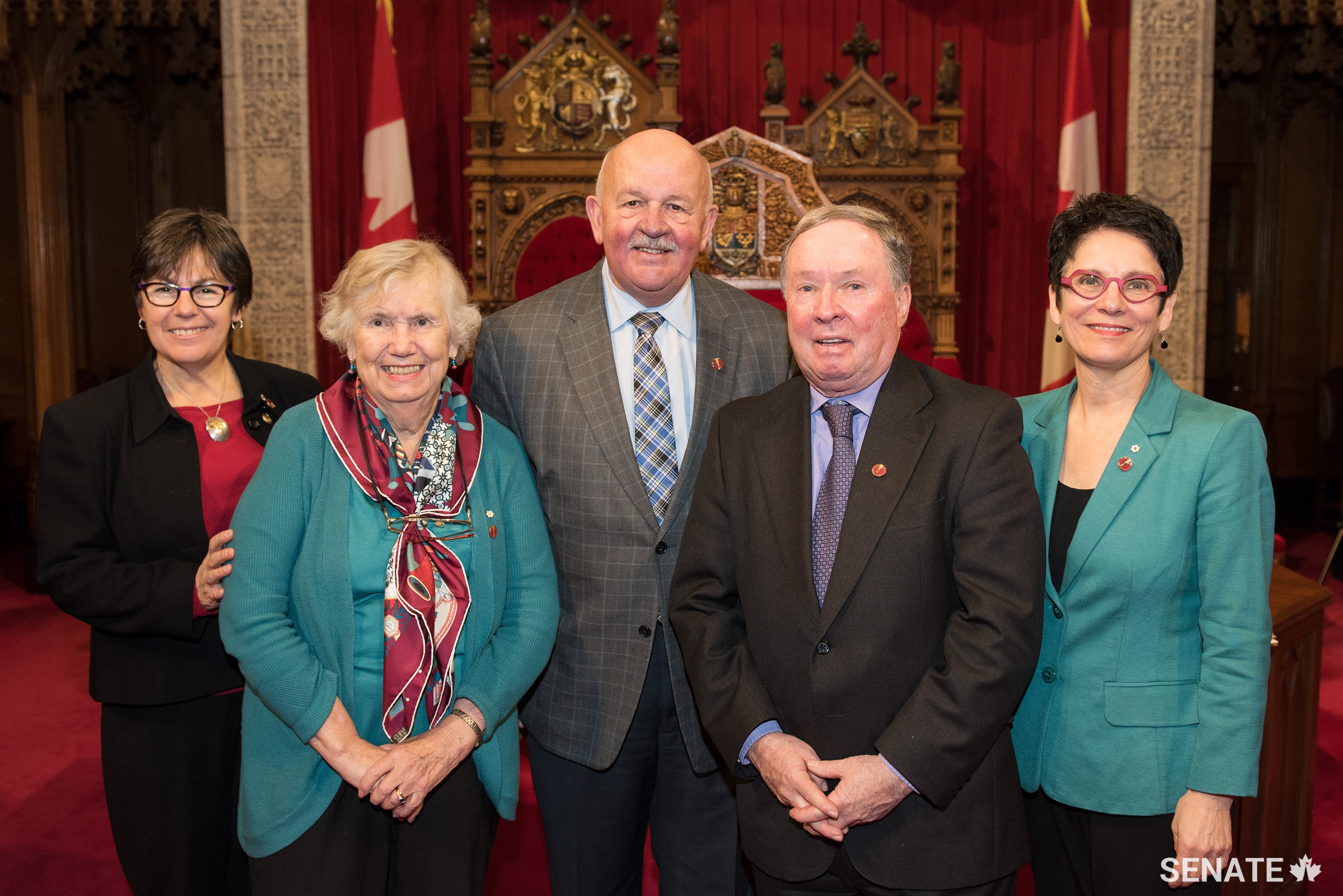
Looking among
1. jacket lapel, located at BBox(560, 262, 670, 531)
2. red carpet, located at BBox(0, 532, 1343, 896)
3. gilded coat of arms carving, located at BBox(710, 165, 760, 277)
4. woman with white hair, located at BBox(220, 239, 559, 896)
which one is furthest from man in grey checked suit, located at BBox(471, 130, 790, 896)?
gilded coat of arms carving, located at BBox(710, 165, 760, 277)

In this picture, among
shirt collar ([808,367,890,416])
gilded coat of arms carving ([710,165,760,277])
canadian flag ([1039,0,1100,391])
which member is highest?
canadian flag ([1039,0,1100,391])

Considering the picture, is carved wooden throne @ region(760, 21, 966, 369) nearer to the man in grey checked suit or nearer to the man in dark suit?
the man in grey checked suit

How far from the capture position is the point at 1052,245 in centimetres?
186

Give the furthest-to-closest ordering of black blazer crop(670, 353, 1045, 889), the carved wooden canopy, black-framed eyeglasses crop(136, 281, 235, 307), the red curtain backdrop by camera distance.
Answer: the red curtain backdrop → the carved wooden canopy → black-framed eyeglasses crop(136, 281, 235, 307) → black blazer crop(670, 353, 1045, 889)

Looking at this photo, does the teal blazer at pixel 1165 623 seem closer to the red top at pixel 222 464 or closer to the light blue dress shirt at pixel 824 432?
the light blue dress shirt at pixel 824 432

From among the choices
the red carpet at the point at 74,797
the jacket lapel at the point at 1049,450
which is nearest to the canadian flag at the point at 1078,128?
the red carpet at the point at 74,797

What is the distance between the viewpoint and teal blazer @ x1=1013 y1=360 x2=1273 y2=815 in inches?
63.2

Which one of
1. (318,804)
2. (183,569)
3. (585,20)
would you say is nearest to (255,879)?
(318,804)

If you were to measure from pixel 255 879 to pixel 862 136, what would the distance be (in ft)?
16.6

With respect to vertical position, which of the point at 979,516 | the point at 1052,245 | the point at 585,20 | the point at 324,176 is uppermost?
the point at 585,20

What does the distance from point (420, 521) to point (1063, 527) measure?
3.65ft

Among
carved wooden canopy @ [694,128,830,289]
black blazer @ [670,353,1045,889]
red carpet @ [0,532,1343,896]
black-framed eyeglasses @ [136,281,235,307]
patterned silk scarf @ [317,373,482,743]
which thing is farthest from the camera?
carved wooden canopy @ [694,128,830,289]

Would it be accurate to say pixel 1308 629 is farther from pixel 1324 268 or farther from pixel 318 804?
pixel 1324 268

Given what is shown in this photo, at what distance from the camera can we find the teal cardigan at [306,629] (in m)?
1.70
